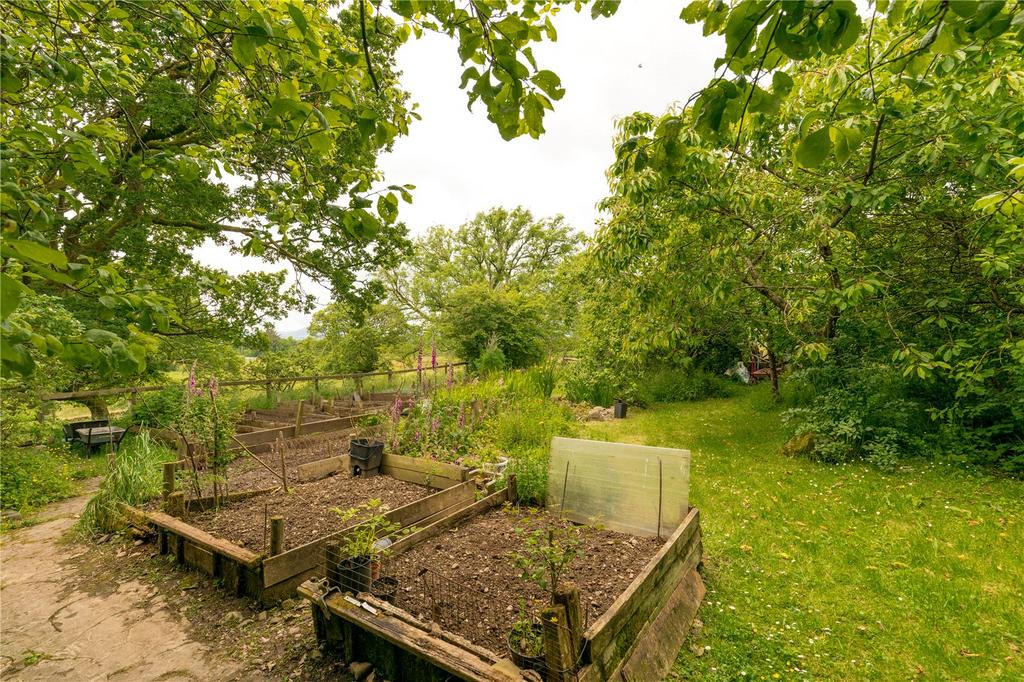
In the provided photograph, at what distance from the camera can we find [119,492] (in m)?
4.73

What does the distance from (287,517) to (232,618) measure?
107 centimetres

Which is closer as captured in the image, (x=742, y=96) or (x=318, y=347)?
(x=742, y=96)

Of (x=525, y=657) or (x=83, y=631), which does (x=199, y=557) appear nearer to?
(x=83, y=631)

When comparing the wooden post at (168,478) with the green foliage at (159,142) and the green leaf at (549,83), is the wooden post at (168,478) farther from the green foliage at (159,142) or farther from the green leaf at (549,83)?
the green leaf at (549,83)

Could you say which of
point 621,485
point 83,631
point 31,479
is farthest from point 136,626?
point 31,479

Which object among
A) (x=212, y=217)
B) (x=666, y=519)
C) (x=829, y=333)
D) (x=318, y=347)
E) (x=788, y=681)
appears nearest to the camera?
(x=788, y=681)

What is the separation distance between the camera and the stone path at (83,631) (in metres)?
2.80

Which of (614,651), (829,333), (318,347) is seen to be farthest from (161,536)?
(318,347)

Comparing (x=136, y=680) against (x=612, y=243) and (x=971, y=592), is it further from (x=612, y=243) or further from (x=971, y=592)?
(x=612, y=243)

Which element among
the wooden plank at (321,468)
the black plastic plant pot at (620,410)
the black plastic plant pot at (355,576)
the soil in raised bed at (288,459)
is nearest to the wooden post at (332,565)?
the black plastic plant pot at (355,576)

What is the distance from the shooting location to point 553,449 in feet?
13.9

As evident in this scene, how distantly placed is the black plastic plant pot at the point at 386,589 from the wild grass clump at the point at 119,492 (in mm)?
3555

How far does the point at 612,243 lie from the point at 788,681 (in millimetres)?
5207

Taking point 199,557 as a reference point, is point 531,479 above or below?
above
